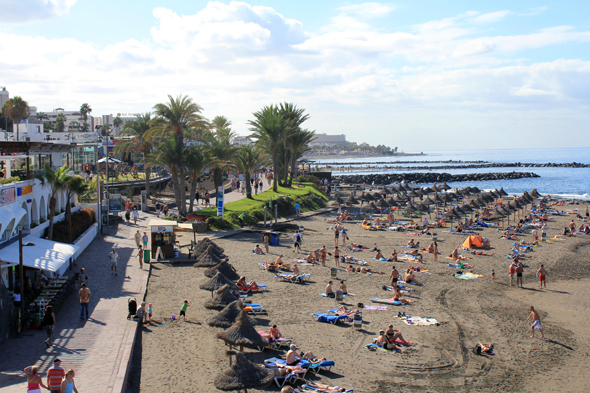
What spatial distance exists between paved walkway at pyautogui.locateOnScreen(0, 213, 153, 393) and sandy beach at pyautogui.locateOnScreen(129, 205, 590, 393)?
57cm

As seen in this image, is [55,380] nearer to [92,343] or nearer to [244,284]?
[92,343]

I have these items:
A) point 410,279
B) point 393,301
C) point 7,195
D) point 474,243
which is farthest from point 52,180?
point 474,243

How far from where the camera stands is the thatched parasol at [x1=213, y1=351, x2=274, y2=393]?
32.9 feet

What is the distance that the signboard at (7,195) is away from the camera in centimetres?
1580

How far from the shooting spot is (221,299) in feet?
50.1

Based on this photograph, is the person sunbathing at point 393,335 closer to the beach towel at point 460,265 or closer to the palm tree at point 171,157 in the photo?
the beach towel at point 460,265

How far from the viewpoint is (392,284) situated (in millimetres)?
19609

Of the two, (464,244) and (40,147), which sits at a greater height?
(40,147)

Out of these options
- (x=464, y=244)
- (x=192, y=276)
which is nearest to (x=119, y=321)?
(x=192, y=276)

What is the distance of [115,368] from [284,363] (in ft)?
12.8

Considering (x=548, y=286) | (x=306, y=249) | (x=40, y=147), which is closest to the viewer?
(x=548, y=286)

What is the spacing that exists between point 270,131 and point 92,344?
3707 centimetres

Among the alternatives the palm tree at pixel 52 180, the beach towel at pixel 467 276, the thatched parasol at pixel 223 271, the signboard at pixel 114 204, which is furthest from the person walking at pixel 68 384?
the signboard at pixel 114 204

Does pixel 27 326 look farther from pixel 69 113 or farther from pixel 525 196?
pixel 69 113
